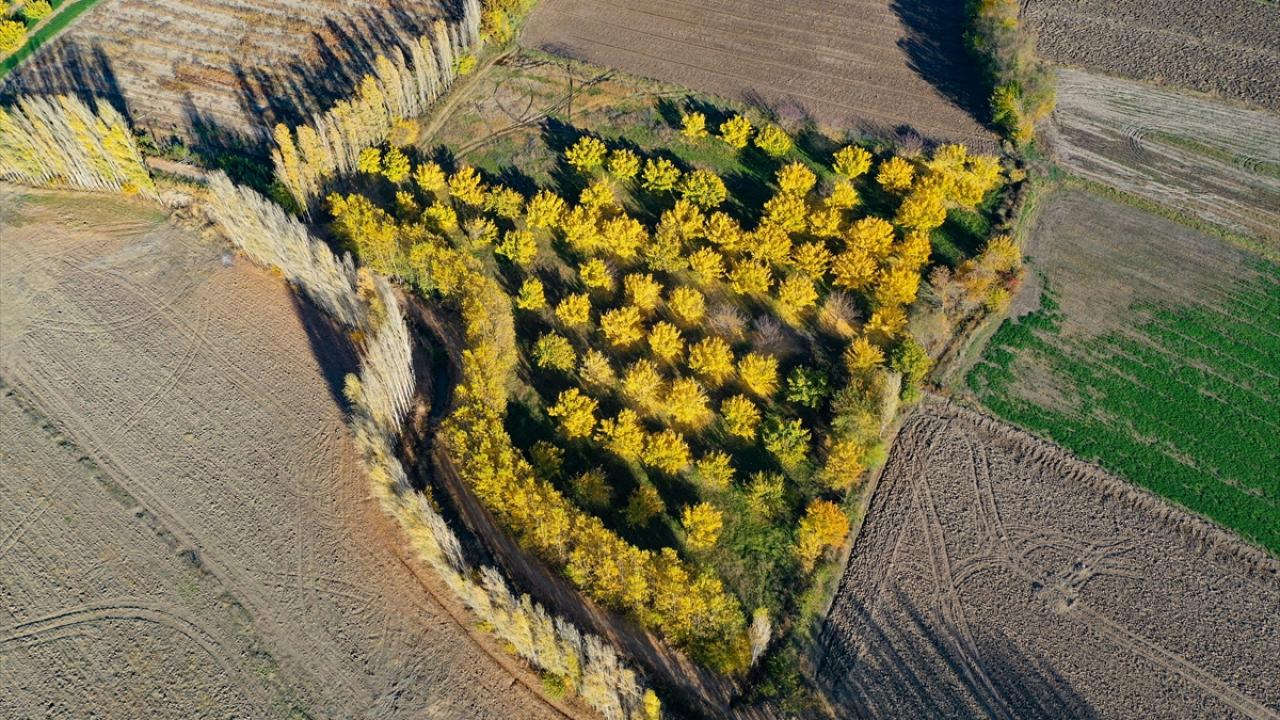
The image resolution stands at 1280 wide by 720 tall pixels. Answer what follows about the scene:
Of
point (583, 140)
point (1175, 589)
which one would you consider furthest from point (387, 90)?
point (1175, 589)

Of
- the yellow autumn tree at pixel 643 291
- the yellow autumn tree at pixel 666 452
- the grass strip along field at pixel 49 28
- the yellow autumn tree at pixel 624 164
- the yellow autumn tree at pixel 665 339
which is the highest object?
the grass strip along field at pixel 49 28

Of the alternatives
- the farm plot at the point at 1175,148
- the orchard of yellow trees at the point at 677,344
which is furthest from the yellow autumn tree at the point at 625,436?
the farm plot at the point at 1175,148

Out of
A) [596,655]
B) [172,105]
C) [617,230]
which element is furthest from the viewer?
[172,105]

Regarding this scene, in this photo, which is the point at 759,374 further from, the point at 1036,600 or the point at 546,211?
the point at 546,211

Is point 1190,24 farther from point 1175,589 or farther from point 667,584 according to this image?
point 667,584

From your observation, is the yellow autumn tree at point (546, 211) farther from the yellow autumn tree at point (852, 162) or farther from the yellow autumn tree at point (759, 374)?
the yellow autumn tree at point (852, 162)

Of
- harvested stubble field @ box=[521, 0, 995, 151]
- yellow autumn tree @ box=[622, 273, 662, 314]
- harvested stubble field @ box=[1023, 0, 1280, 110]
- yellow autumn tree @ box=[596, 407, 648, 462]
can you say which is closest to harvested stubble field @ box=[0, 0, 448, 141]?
harvested stubble field @ box=[521, 0, 995, 151]
